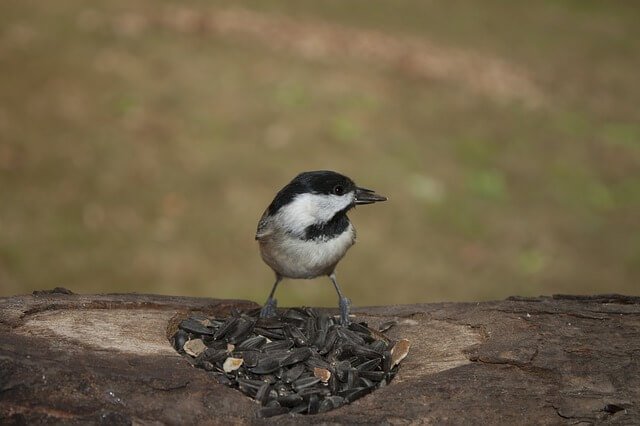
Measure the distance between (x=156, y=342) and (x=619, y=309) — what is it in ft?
6.77

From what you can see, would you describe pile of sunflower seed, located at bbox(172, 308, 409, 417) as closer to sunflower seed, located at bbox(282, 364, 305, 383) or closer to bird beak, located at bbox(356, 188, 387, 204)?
sunflower seed, located at bbox(282, 364, 305, 383)

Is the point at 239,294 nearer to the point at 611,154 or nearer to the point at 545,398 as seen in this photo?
the point at 545,398

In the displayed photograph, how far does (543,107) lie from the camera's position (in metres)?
8.83

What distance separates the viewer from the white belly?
3400mm

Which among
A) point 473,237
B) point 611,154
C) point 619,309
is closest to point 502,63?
point 611,154

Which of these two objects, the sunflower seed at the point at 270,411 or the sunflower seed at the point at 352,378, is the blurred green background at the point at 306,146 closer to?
the sunflower seed at the point at 352,378

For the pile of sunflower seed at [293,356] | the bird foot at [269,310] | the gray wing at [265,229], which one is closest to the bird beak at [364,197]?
the gray wing at [265,229]

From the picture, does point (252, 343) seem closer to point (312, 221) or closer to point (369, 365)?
point (369, 365)

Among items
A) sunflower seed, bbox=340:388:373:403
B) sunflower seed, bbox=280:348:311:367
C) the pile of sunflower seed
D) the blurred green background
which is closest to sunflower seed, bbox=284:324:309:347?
the pile of sunflower seed

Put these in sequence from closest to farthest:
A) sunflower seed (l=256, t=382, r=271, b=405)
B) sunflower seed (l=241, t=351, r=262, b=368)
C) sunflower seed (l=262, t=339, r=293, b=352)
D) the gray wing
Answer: sunflower seed (l=256, t=382, r=271, b=405) → sunflower seed (l=241, t=351, r=262, b=368) → sunflower seed (l=262, t=339, r=293, b=352) → the gray wing

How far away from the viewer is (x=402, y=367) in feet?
9.93

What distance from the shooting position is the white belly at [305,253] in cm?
340

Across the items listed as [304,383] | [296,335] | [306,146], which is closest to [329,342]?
[296,335]

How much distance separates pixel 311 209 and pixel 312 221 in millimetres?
55
